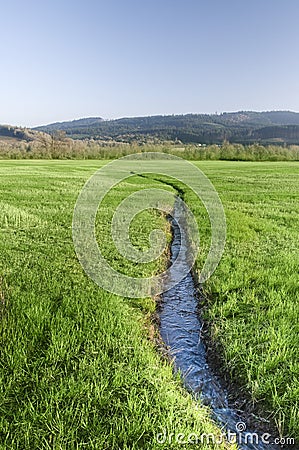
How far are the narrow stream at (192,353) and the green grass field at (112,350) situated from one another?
1.18 feet

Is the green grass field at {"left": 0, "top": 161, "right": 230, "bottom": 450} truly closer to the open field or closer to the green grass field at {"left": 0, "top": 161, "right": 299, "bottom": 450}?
the green grass field at {"left": 0, "top": 161, "right": 299, "bottom": 450}

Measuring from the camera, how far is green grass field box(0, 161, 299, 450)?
4453 millimetres

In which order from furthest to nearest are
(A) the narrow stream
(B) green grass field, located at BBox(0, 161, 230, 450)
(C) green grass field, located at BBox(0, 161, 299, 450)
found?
(A) the narrow stream → (C) green grass field, located at BBox(0, 161, 299, 450) → (B) green grass field, located at BBox(0, 161, 230, 450)

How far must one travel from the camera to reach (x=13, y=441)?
4.02 m

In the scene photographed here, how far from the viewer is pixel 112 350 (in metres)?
6.08

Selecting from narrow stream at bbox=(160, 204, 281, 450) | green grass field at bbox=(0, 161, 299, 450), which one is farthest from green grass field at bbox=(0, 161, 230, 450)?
narrow stream at bbox=(160, 204, 281, 450)

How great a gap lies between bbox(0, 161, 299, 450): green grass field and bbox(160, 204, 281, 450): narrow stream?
1.18 feet

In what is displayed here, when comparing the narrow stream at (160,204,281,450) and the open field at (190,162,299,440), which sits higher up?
the open field at (190,162,299,440)

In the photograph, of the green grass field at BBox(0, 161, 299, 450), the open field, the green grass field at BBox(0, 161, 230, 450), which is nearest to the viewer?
the green grass field at BBox(0, 161, 230, 450)

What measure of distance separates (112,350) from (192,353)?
1.72m

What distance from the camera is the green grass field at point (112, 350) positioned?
445cm

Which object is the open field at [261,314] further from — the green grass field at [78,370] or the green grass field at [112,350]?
the green grass field at [78,370]

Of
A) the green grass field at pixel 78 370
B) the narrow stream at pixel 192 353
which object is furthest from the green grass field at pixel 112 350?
the narrow stream at pixel 192 353

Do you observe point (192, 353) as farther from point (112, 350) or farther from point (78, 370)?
point (78, 370)
